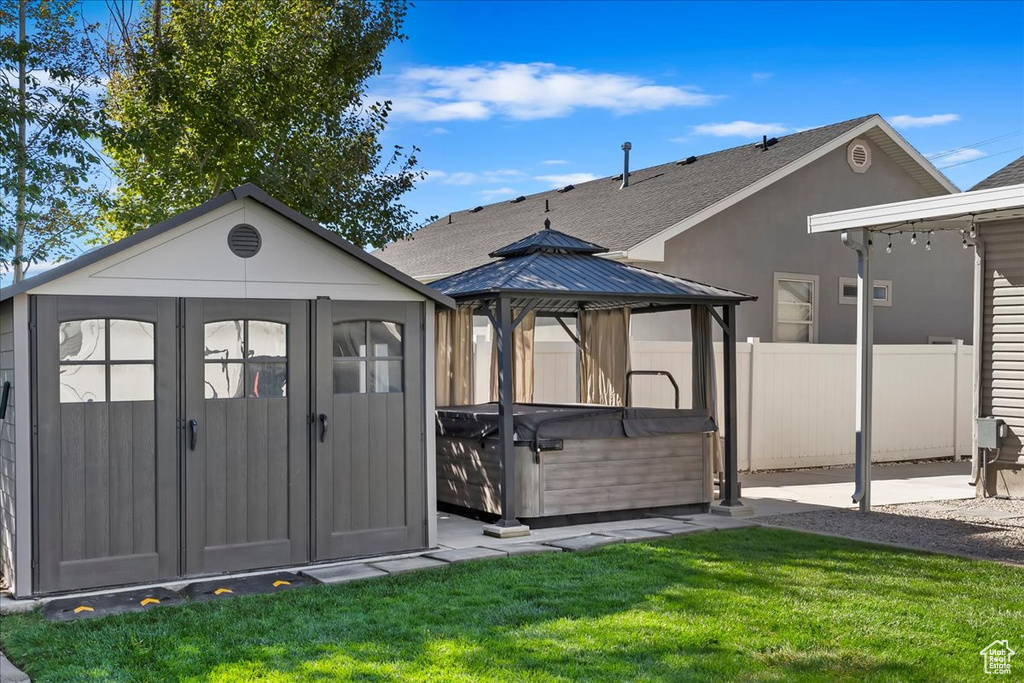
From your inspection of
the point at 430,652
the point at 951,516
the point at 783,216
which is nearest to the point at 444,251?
the point at 783,216

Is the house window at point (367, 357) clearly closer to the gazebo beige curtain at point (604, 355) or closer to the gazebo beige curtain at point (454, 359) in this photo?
the gazebo beige curtain at point (454, 359)

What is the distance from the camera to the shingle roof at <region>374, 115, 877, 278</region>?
14648mm

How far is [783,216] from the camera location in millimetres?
15383

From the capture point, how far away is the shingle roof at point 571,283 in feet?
27.5

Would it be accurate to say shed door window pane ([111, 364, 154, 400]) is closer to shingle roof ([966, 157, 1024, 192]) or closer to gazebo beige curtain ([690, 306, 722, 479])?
gazebo beige curtain ([690, 306, 722, 479])

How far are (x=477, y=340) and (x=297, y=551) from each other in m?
7.42

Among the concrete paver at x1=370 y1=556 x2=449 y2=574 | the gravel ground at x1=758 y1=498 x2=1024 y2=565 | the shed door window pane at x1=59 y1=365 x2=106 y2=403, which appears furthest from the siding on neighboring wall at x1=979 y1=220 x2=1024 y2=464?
the shed door window pane at x1=59 y1=365 x2=106 y2=403

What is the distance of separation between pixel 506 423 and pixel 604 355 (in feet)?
9.84

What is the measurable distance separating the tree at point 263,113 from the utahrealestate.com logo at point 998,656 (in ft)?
32.7

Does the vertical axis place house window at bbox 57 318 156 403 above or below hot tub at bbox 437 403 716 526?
above

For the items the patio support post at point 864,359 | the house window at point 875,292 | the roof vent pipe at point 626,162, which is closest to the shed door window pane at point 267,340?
the patio support post at point 864,359

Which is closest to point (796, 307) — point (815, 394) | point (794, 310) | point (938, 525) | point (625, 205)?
point (794, 310)

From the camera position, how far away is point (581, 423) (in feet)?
28.4

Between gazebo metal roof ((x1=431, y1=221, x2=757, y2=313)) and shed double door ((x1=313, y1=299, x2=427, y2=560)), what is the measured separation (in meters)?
1.15
